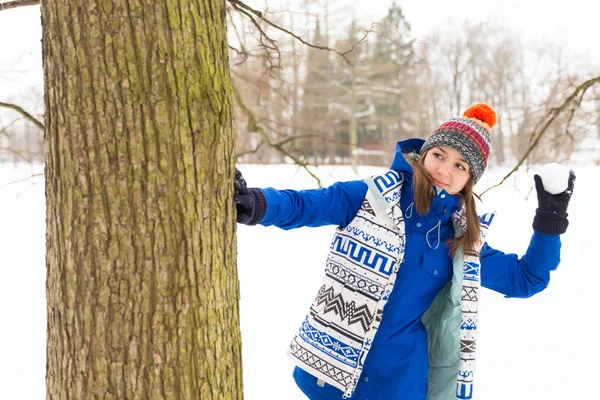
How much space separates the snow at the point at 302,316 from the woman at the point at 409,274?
2149 millimetres

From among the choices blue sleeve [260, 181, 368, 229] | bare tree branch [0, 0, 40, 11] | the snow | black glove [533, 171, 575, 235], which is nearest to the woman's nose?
blue sleeve [260, 181, 368, 229]

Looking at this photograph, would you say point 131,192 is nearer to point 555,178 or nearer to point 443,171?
point 443,171

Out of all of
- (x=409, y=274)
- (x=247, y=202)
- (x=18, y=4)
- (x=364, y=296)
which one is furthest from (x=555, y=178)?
(x=18, y=4)

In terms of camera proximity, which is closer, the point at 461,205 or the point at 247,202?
the point at 247,202

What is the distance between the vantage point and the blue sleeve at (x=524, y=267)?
82.8 inches

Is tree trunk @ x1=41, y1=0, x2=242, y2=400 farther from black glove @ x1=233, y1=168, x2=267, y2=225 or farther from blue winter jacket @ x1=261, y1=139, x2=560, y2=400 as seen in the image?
blue winter jacket @ x1=261, y1=139, x2=560, y2=400

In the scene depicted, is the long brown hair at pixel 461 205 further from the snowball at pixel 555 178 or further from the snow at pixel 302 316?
the snow at pixel 302 316

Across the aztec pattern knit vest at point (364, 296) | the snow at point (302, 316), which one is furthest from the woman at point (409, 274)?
the snow at point (302, 316)

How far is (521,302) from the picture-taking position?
6242 millimetres

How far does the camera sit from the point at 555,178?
207cm

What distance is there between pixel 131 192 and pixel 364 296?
103cm

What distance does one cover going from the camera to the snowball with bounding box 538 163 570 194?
2064 millimetres

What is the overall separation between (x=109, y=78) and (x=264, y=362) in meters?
3.72

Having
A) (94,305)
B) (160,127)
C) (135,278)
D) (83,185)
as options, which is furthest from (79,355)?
(160,127)
